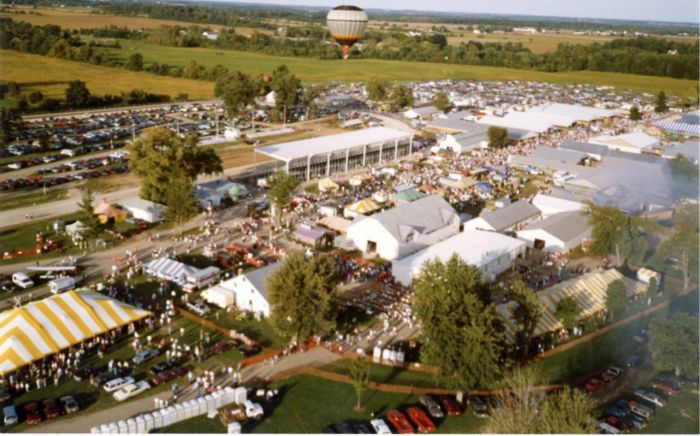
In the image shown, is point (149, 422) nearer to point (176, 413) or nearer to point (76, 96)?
point (176, 413)

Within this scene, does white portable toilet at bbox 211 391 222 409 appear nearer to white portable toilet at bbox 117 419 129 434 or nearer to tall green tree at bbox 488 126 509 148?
white portable toilet at bbox 117 419 129 434

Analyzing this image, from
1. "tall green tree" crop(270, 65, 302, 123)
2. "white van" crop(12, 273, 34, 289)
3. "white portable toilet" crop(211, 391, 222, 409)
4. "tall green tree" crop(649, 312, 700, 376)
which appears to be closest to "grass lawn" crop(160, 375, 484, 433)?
"white portable toilet" crop(211, 391, 222, 409)

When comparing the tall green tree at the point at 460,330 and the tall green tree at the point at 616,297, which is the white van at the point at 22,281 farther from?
the tall green tree at the point at 616,297

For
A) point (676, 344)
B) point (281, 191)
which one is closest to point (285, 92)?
point (281, 191)

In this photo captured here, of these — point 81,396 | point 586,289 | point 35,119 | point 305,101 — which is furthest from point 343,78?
point 81,396

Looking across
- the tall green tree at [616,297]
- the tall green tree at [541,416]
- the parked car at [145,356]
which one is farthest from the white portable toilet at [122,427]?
the tall green tree at [616,297]
